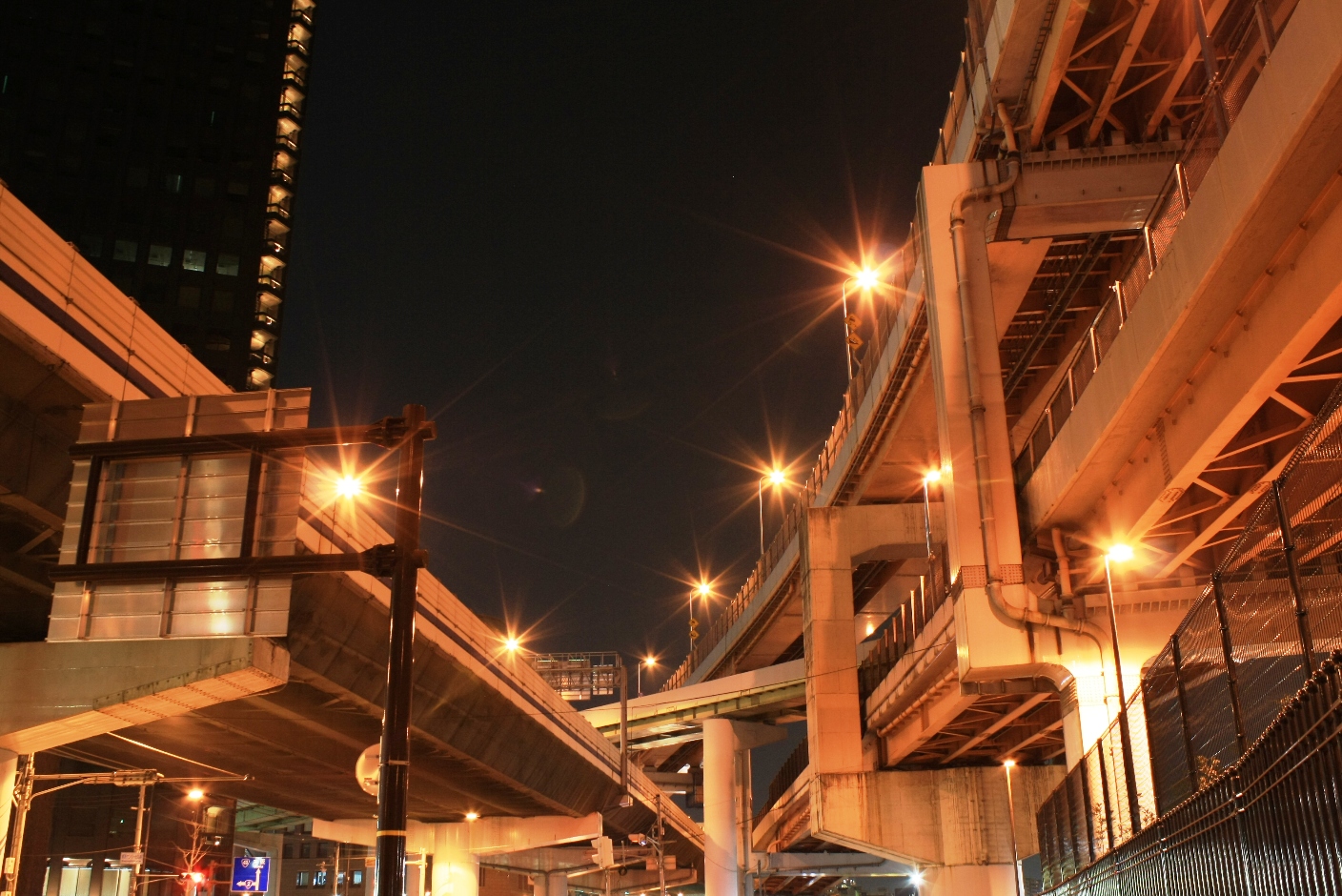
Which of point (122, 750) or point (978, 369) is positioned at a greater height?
point (978, 369)

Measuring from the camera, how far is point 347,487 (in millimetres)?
27141

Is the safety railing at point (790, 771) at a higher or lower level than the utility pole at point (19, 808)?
higher

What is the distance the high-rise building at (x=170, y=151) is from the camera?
304 ft

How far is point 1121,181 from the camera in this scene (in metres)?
24.9

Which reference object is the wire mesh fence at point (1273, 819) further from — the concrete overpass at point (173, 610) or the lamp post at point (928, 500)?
the lamp post at point (928, 500)

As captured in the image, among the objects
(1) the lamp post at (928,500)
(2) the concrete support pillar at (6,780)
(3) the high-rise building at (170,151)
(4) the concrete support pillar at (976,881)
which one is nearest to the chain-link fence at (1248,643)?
(2) the concrete support pillar at (6,780)

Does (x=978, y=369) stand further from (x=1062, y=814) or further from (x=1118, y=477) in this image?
(x=1062, y=814)

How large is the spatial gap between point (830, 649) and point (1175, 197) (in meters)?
28.6

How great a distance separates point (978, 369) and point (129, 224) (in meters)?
83.4

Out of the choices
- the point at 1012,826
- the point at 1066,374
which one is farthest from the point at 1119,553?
the point at 1012,826

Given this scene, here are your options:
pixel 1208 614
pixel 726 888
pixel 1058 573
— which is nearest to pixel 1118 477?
pixel 1058 573

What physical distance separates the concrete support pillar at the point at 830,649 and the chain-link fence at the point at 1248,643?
26758mm

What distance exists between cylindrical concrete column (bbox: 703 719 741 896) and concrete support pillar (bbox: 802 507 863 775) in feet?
58.2

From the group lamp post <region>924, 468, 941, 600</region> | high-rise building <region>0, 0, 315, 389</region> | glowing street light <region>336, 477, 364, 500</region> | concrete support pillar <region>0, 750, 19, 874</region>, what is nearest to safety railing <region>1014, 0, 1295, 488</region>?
glowing street light <region>336, 477, 364, 500</region>
